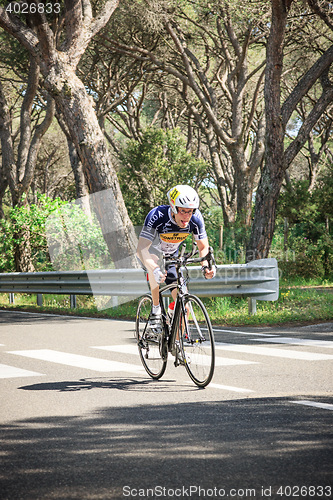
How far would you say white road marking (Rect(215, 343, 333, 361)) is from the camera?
25.8 feet

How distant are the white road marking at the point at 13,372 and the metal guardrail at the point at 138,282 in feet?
13.1

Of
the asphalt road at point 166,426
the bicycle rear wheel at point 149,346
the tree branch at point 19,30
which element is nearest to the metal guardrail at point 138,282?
the asphalt road at point 166,426

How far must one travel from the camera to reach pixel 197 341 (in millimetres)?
6309

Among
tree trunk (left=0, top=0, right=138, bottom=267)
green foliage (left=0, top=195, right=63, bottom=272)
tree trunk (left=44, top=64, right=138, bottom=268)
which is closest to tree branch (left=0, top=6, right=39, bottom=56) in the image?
tree trunk (left=0, top=0, right=138, bottom=267)

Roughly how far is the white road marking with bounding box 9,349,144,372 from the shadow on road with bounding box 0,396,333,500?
6.30ft

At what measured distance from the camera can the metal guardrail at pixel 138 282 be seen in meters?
11.8

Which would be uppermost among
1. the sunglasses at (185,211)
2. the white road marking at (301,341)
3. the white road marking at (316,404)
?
the sunglasses at (185,211)

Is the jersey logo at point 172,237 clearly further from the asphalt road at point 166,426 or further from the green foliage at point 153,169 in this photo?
the green foliage at point 153,169

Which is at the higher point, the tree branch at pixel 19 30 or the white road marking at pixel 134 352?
the tree branch at pixel 19 30

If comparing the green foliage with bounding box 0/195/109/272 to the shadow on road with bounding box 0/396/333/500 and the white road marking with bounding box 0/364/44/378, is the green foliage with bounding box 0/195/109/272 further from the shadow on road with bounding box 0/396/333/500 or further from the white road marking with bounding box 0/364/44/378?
the shadow on road with bounding box 0/396/333/500

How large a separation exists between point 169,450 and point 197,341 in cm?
192

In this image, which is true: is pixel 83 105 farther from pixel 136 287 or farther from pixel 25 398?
pixel 25 398

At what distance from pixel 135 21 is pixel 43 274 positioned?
1250 cm

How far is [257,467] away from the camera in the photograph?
4.05m
